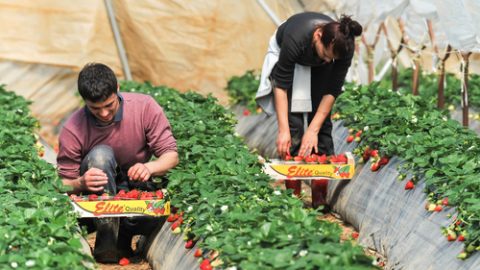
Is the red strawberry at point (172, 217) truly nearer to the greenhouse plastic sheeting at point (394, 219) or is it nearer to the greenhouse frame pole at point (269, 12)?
the greenhouse plastic sheeting at point (394, 219)

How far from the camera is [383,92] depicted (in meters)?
10.2

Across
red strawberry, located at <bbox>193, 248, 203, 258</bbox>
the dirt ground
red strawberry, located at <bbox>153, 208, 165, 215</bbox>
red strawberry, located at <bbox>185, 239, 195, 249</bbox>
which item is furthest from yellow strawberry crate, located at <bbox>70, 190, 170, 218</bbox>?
red strawberry, located at <bbox>193, 248, 203, 258</bbox>

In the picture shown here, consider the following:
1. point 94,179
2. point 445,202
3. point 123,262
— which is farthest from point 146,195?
point 445,202

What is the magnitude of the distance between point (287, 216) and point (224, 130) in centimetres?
324

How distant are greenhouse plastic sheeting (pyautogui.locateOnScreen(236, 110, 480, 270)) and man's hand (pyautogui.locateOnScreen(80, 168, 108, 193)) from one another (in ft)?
6.35

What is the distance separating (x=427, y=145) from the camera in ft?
25.4

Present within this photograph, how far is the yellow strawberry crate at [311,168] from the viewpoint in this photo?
834 cm

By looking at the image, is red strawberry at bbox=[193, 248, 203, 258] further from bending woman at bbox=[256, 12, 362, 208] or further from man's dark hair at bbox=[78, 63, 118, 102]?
bending woman at bbox=[256, 12, 362, 208]


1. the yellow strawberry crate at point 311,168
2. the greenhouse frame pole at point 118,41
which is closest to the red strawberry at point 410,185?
the yellow strawberry crate at point 311,168

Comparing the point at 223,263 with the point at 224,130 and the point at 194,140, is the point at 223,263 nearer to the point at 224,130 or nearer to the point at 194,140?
the point at 194,140

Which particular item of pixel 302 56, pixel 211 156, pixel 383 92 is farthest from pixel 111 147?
pixel 383 92

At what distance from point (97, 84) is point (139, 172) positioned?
2.20 feet

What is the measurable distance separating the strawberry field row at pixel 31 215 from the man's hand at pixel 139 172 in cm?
48

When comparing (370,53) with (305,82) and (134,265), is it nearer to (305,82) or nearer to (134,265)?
(305,82)
